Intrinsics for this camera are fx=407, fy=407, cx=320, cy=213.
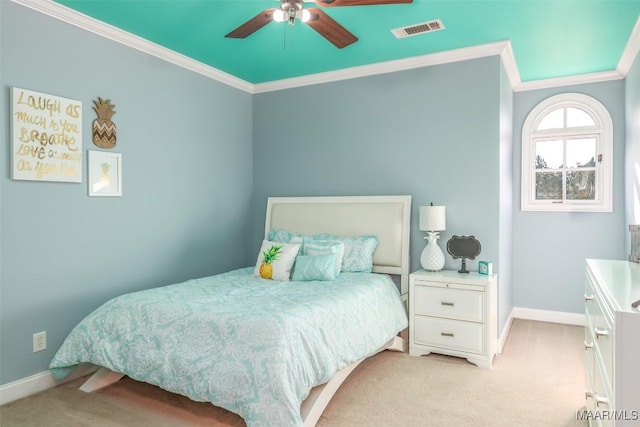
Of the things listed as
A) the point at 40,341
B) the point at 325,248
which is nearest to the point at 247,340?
the point at 325,248

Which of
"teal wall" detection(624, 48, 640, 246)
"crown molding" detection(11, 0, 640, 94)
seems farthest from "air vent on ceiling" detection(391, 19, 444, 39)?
"teal wall" detection(624, 48, 640, 246)

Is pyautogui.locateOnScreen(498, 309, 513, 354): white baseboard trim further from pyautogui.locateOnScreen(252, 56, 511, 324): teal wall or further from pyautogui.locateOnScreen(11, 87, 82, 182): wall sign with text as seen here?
pyautogui.locateOnScreen(11, 87, 82, 182): wall sign with text

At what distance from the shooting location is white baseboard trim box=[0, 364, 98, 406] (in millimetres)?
2686

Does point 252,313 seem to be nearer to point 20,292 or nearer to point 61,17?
point 20,292

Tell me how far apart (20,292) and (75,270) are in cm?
38

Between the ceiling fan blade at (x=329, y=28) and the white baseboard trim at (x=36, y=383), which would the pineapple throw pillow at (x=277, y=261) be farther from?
the ceiling fan blade at (x=329, y=28)

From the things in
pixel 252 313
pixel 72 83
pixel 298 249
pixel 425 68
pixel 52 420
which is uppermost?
pixel 425 68

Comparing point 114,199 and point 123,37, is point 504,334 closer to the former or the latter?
point 114,199

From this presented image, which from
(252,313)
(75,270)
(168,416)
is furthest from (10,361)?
(252,313)

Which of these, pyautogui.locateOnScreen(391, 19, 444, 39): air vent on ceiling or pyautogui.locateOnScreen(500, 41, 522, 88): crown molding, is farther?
pyautogui.locateOnScreen(500, 41, 522, 88): crown molding

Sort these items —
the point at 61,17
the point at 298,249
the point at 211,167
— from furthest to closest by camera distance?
1. the point at 211,167
2. the point at 298,249
3. the point at 61,17

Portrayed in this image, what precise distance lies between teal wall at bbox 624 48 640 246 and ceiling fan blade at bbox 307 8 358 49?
8.51 ft

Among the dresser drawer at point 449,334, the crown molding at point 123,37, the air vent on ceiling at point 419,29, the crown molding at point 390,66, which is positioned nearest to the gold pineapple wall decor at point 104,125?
the crown molding at point 123,37

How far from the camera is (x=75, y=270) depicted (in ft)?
10.1
